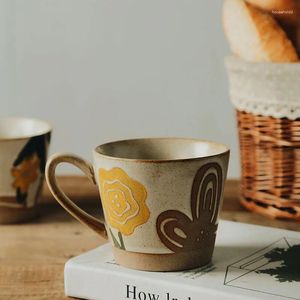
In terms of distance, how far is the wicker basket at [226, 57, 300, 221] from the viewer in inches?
32.8

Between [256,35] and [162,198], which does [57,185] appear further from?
[256,35]

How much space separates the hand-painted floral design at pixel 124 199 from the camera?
1.99 feet

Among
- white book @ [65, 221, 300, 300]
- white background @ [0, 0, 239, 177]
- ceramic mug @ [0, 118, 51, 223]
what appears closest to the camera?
white book @ [65, 221, 300, 300]

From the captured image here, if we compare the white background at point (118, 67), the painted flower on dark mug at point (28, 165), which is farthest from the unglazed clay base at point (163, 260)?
the white background at point (118, 67)

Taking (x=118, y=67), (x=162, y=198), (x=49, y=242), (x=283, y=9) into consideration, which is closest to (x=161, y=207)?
(x=162, y=198)

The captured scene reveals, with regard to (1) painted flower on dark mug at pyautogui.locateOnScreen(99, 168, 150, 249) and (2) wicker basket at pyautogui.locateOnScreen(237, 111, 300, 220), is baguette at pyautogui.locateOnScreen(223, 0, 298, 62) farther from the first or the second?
(1) painted flower on dark mug at pyautogui.locateOnScreen(99, 168, 150, 249)

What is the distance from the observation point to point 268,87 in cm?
84

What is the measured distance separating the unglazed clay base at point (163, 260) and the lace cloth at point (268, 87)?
10.3 inches

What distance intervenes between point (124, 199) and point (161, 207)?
0.10ft

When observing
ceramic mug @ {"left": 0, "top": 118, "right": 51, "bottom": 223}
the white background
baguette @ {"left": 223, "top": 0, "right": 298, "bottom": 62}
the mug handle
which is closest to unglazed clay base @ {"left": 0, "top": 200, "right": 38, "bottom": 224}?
ceramic mug @ {"left": 0, "top": 118, "right": 51, "bottom": 223}

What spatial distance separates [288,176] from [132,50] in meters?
0.50

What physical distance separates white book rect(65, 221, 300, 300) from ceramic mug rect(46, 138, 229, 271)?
14mm

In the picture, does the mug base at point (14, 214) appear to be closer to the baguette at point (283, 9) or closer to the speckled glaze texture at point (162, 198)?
the speckled glaze texture at point (162, 198)

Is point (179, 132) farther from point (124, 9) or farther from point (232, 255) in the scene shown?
point (232, 255)
